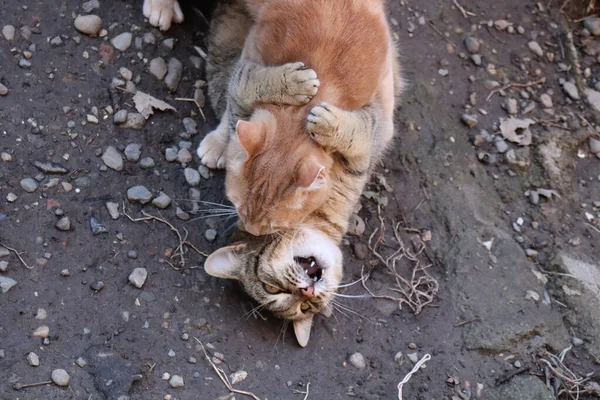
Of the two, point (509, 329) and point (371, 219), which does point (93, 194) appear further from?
point (509, 329)

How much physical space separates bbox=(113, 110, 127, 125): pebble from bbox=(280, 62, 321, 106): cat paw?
1.21 meters

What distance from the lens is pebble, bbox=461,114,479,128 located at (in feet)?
16.9

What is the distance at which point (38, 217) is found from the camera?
399 cm

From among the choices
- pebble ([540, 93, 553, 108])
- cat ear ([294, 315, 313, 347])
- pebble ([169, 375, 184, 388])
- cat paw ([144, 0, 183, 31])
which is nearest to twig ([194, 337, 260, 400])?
pebble ([169, 375, 184, 388])

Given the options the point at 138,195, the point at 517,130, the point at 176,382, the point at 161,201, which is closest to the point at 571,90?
the point at 517,130

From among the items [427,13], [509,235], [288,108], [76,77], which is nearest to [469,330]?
[509,235]

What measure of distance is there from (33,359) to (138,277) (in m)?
0.72

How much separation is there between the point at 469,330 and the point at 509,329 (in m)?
0.26

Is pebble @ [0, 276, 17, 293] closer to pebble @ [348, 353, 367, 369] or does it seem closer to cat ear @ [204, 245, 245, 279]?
cat ear @ [204, 245, 245, 279]

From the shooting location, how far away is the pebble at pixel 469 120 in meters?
5.14

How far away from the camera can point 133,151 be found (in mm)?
4383

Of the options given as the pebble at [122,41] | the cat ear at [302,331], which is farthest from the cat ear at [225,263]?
the pebble at [122,41]

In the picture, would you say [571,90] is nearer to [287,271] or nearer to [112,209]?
[287,271]

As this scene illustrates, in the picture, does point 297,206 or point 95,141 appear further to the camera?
point 95,141
